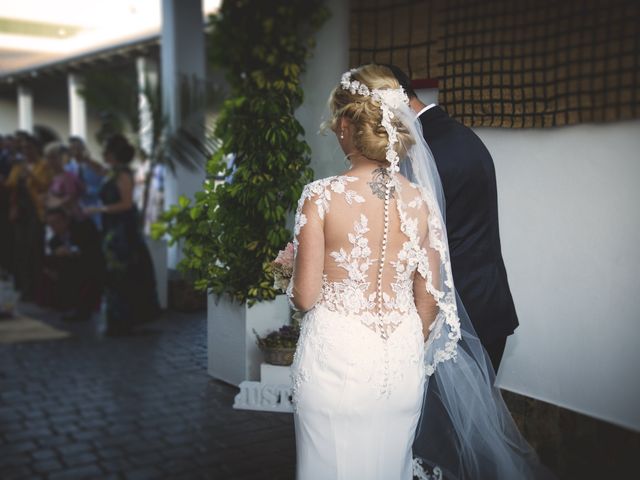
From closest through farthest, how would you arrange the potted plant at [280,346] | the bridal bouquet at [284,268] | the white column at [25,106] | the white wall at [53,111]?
the bridal bouquet at [284,268] → the potted plant at [280,346] → the white column at [25,106] → the white wall at [53,111]

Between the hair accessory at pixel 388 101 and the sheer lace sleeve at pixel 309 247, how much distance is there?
299 millimetres

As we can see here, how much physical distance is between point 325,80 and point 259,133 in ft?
2.42

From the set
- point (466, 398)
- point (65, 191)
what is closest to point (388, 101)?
point (466, 398)

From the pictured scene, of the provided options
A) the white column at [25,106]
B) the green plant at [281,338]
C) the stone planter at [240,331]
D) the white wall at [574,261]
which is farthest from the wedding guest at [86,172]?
the white column at [25,106]

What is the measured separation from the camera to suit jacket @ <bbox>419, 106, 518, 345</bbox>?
326 cm

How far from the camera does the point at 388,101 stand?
101 inches

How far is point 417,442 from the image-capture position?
11.7 ft

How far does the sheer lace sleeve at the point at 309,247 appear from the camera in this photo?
2494 millimetres

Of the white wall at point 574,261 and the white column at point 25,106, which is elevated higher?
the white column at point 25,106

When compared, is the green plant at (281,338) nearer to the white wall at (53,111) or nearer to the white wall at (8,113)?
the white wall at (53,111)

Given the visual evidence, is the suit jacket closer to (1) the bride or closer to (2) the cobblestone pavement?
(1) the bride

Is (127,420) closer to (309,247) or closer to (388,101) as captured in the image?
(309,247)

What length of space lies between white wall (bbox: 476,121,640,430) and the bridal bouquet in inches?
69.6

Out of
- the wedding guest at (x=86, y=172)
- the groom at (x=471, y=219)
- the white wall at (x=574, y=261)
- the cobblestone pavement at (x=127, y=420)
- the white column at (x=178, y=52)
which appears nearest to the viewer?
the groom at (x=471, y=219)
